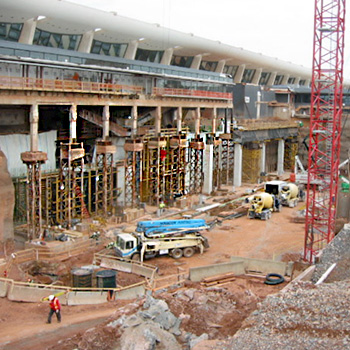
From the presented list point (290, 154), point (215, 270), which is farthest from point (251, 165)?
point (215, 270)

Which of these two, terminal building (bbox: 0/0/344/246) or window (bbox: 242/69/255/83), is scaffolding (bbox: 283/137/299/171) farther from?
window (bbox: 242/69/255/83)

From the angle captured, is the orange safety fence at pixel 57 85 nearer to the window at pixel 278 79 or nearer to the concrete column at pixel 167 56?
the concrete column at pixel 167 56

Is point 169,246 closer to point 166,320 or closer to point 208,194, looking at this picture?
point 166,320

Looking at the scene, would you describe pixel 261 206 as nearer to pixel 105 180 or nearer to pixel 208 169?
pixel 208 169

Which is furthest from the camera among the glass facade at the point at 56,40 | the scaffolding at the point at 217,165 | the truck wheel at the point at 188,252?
the scaffolding at the point at 217,165

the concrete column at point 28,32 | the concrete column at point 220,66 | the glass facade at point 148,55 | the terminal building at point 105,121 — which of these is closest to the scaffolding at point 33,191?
the terminal building at point 105,121

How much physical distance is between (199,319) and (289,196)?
29.2 meters

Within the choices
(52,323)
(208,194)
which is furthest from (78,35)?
(52,323)

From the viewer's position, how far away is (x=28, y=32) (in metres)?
40.2

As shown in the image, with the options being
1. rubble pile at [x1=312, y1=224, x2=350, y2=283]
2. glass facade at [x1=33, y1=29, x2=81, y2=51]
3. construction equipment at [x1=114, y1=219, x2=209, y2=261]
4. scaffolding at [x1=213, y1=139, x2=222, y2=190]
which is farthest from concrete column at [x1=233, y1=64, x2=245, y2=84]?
rubble pile at [x1=312, y1=224, x2=350, y2=283]

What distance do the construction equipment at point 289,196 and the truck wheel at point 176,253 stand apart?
1858 cm

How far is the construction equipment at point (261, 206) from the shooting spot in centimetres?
4116

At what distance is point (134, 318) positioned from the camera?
18.0 metres

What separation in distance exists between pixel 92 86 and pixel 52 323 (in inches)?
860
